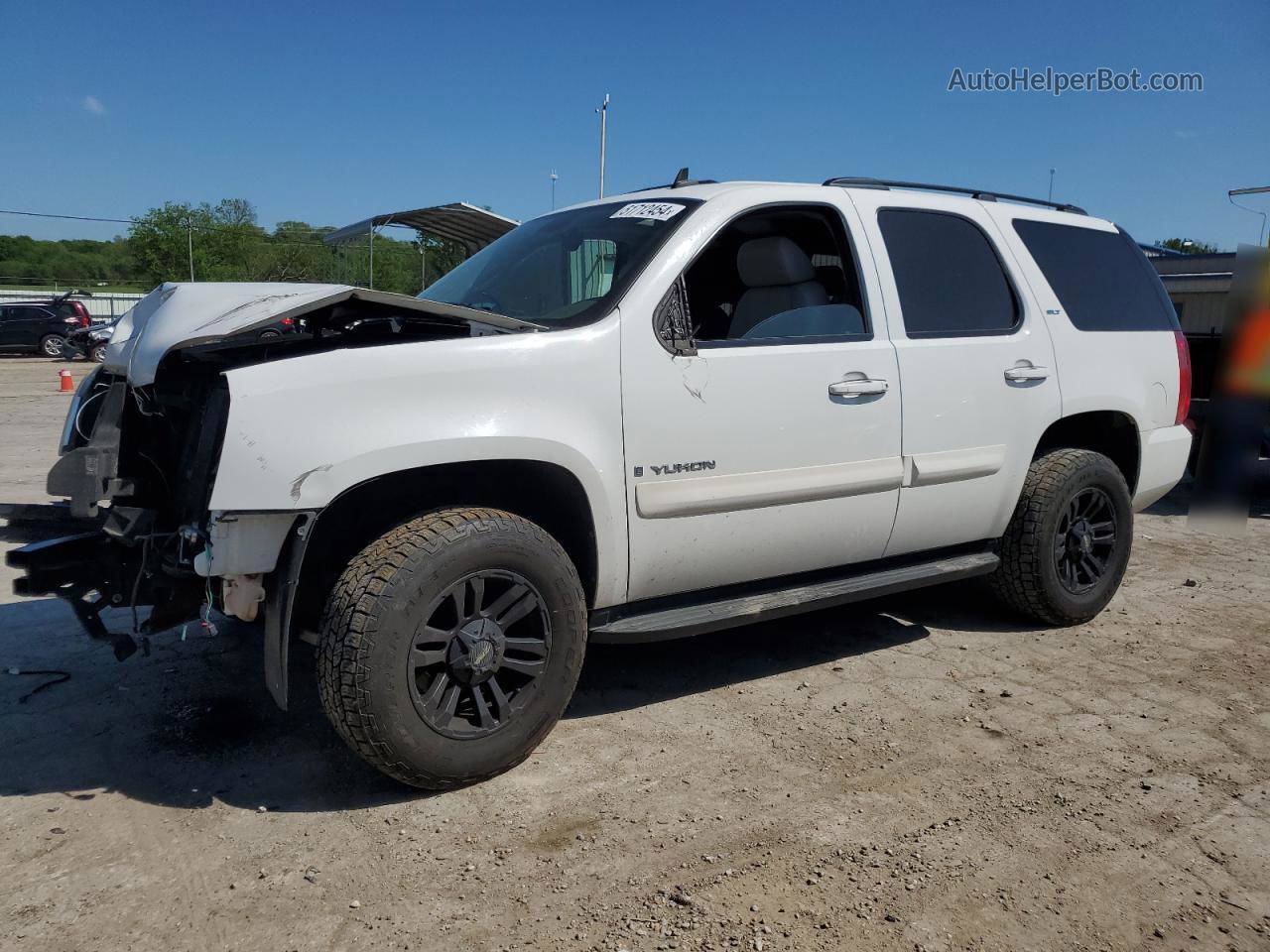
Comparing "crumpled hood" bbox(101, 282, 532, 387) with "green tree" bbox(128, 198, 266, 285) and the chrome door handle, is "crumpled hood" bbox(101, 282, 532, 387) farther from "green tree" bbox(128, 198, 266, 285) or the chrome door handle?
"green tree" bbox(128, 198, 266, 285)

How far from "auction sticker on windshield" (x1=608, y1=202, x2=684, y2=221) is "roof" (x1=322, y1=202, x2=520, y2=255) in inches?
436

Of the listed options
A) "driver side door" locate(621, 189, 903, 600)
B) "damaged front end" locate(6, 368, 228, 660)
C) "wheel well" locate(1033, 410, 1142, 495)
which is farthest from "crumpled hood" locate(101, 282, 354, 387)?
"wheel well" locate(1033, 410, 1142, 495)

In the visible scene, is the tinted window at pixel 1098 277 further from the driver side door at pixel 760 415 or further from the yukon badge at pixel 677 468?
the yukon badge at pixel 677 468

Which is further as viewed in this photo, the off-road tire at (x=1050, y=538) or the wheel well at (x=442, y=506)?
the off-road tire at (x=1050, y=538)

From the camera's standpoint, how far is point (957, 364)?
163 inches

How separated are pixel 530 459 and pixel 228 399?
0.90 m

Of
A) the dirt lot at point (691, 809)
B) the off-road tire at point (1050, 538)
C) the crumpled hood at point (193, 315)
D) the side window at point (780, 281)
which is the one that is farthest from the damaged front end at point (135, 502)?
the off-road tire at point (1050, 538)

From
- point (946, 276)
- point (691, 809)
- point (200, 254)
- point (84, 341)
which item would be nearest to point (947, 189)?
point (946, 276)

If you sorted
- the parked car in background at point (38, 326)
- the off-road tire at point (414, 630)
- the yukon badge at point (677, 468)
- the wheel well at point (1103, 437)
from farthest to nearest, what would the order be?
the parked car in background at point (38, 326) < the wheel well at point (1103, 437) < the yukon badge at point (677, 468) < the off-road tire at point (414, 630)

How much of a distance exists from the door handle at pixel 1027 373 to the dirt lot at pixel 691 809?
1.26 meters

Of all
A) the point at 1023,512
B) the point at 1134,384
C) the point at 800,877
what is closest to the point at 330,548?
the point at 800,877

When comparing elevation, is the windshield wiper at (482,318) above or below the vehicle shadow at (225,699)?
above

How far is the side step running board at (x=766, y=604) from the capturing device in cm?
339

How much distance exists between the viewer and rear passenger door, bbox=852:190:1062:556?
4.03m
